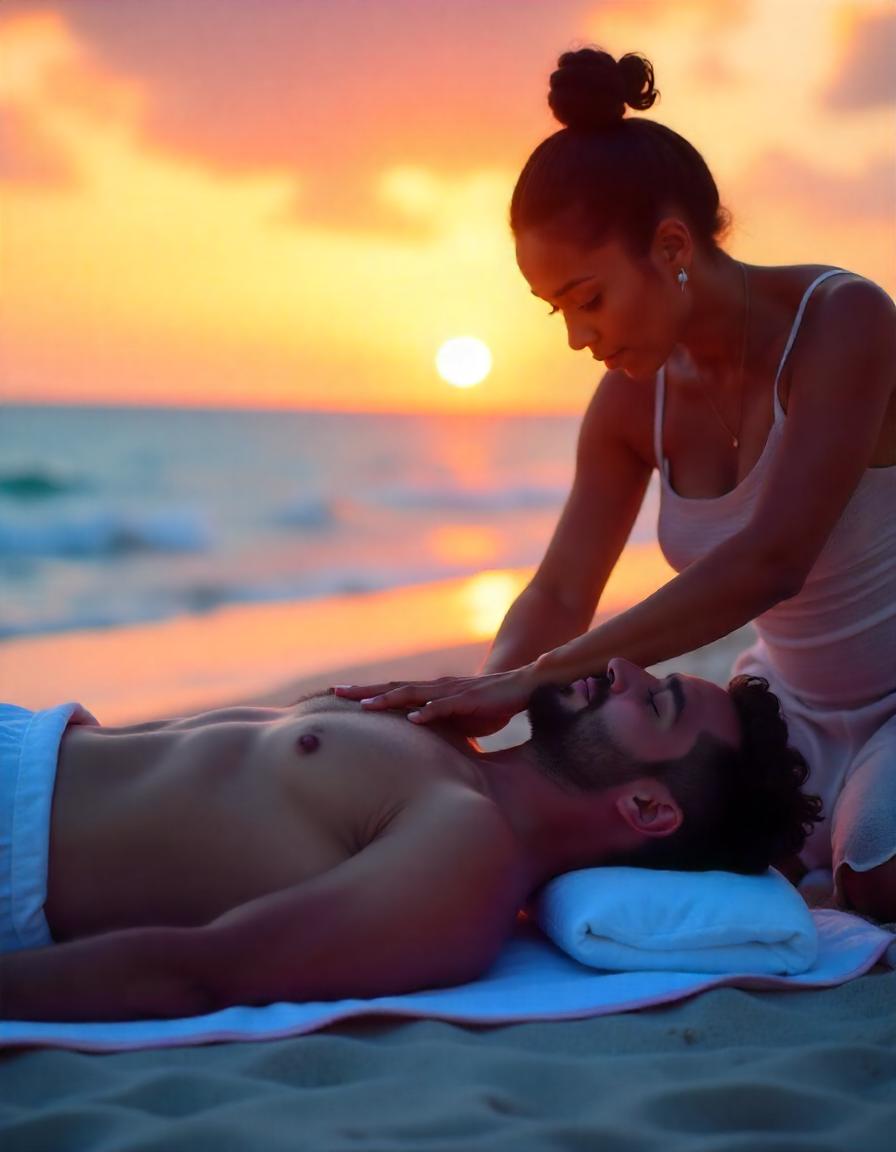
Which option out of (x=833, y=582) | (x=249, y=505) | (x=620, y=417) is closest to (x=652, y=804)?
(x=833, y=582)

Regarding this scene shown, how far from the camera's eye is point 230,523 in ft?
47.0

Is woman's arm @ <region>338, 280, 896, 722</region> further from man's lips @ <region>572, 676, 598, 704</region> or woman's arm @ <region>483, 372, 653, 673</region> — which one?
woman's arm @ <region>483, 372, 653, 673</region>

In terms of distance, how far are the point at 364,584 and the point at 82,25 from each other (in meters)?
4.22

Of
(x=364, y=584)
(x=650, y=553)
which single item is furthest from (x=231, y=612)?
(x=650, y=553)

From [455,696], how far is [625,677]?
32cm

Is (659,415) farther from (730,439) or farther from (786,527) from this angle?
(786,527)

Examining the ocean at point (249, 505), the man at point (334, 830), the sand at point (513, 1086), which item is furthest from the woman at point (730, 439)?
the ocean at point (249, 505)

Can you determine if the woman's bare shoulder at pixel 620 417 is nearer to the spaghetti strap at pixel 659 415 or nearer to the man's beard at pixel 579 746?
the spaghetti strap at pixel 659 415

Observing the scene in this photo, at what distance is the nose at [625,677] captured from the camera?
88.0 inches

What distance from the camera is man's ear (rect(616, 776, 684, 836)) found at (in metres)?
2.21

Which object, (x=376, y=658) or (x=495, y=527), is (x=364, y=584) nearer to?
(x=376, y=658)

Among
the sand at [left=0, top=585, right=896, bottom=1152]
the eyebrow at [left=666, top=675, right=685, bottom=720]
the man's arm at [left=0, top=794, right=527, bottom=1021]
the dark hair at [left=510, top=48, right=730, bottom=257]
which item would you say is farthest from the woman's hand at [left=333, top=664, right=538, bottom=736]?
Result: the dark hair at [left=510, top=48, right=730, bottom=257]

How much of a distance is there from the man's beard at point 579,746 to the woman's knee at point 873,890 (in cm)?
65

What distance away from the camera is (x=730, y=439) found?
2863 mm
